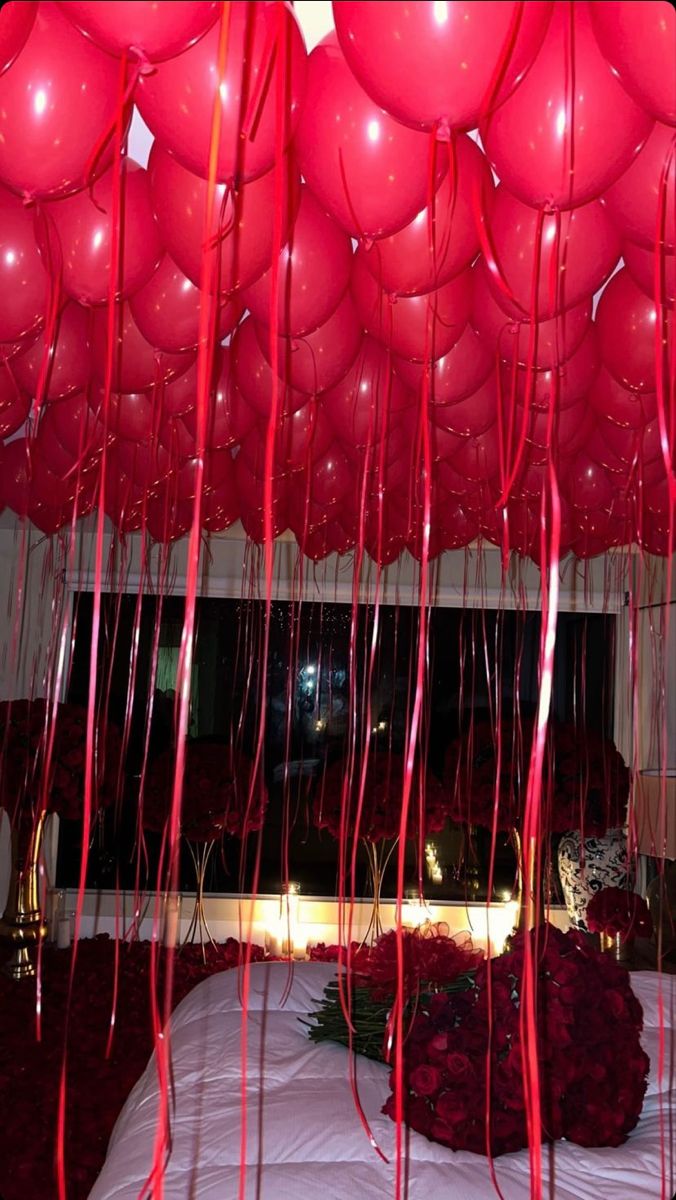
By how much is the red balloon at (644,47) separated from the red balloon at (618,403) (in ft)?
3.02

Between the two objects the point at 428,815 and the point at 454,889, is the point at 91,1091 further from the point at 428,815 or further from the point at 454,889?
the point at 454,889

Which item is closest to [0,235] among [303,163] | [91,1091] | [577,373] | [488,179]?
[303,163]

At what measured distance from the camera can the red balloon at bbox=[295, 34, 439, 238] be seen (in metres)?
1.05

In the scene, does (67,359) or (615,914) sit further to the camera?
(615,914)

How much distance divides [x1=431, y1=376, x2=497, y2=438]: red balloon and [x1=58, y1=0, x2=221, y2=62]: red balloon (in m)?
1.10

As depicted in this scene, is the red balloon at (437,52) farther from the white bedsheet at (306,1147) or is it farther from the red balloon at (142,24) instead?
the white bedsheet at (306,1147)

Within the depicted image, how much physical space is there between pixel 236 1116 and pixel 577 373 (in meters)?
1.44

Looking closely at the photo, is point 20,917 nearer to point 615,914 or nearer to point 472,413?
point 615,914

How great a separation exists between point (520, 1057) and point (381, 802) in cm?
200

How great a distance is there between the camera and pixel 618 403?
181cm

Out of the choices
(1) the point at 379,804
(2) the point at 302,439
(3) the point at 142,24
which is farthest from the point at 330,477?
(3) the point at 142,24

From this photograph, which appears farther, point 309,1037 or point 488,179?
point 309,1037

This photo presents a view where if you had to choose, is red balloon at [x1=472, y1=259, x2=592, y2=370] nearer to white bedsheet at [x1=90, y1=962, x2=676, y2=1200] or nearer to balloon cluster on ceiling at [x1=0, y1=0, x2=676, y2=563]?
balloon cluster on ceiling at [x1=0, y1=0, x2=676, y2=563]

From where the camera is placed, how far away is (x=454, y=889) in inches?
167
